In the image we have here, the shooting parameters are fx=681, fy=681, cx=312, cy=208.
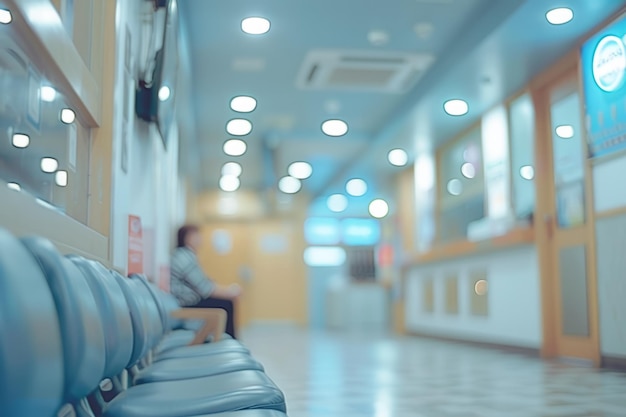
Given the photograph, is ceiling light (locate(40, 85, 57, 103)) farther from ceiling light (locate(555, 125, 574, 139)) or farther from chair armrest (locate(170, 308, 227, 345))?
ceiling light (locate(555, 125, 574, 139))

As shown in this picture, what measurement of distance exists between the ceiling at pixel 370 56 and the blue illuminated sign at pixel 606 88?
0.18 metres

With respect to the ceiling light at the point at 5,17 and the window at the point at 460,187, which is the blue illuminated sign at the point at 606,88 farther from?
the ceiling light at the point at 5,17

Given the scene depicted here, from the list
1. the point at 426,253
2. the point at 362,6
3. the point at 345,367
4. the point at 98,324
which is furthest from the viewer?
the point at 426,253

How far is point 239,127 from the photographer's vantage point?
977cm

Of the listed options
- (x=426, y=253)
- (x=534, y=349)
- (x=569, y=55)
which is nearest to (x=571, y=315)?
(x=534, y=349)

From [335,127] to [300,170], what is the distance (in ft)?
9.08

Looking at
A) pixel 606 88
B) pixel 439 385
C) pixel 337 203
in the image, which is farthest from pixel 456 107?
pixel 337 203

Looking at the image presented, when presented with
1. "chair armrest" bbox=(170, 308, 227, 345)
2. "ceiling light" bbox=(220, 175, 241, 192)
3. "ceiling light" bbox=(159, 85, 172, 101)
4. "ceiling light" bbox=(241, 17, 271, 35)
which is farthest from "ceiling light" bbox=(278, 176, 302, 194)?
"chair armrest" bbox=(170, 308, 227, 345)

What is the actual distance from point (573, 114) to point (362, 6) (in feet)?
7.41

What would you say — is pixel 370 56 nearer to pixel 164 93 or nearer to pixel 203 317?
pixel 164 93

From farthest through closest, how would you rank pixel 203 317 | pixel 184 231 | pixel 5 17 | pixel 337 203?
pixel 337 203
pixel 184 231
pixel 203 317
pixel 5 17

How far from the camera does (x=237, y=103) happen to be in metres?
8.62

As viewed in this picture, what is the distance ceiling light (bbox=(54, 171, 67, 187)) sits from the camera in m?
2.83

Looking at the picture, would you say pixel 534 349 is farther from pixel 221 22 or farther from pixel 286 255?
pixel 286 255
